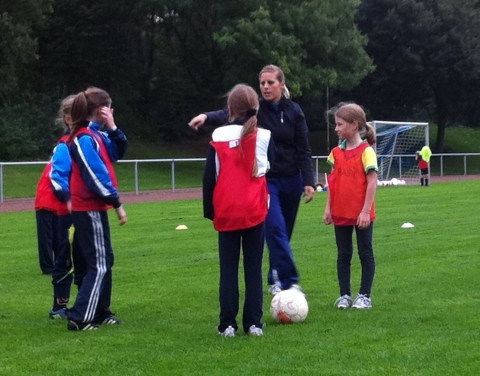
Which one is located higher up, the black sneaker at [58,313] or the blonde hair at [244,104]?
the blonde hair at [244,104]

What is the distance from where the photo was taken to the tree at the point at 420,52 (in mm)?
50438

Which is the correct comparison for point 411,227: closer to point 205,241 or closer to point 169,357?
point 205,241

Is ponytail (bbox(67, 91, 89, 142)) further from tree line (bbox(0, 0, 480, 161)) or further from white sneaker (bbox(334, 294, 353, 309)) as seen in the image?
tree line (bbox(0, 0, 480, 161))

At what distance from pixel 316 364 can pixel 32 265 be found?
22.4 ft

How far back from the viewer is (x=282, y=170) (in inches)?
319

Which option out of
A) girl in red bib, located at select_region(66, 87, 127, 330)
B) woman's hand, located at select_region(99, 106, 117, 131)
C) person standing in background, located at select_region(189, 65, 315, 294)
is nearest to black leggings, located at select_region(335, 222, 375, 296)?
person standing in background, located at select_region(189, 65, 315, 294)

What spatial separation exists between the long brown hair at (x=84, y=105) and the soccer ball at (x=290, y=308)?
2.05m

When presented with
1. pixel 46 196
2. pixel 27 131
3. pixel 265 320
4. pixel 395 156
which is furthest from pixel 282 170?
pixel 27 131

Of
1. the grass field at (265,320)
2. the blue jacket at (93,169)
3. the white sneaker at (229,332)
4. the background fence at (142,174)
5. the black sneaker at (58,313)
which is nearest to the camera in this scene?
the grass field at (265,320)

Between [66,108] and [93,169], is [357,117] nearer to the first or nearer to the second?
[93,169]

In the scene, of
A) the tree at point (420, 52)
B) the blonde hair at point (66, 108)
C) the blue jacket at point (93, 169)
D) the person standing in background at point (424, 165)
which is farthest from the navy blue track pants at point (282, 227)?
the tree at point (420, 52)

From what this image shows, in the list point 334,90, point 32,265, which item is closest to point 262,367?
point 32,265

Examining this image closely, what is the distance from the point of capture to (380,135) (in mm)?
37000

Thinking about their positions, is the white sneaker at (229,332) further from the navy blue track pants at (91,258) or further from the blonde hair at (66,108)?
the blonde hair at (66,108)
